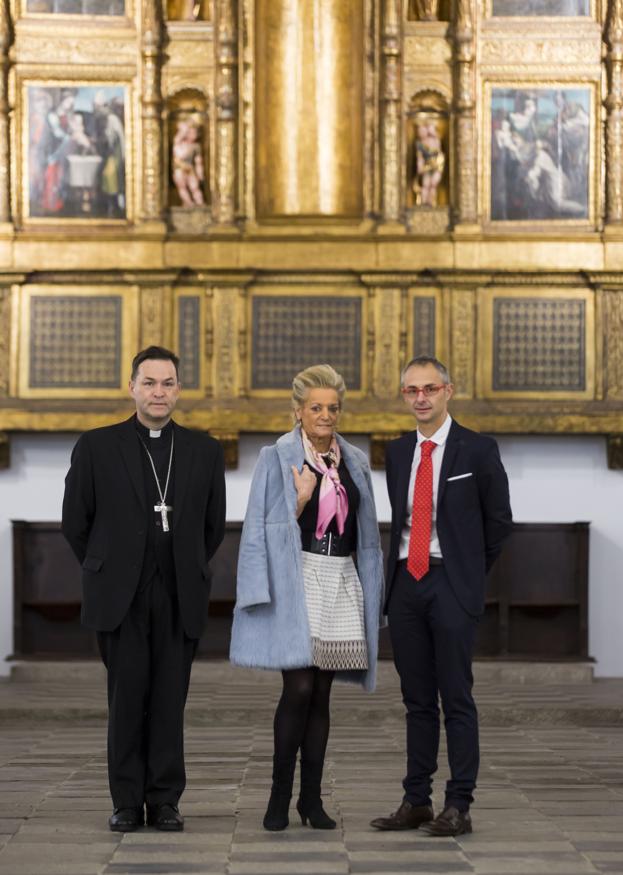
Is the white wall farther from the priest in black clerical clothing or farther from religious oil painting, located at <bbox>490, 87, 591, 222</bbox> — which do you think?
the priest in black clerical clothing

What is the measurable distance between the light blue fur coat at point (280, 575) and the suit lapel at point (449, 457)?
0.85 feet

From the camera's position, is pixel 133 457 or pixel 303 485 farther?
pixel 133 457

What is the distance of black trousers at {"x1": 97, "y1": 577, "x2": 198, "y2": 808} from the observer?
5973 mm

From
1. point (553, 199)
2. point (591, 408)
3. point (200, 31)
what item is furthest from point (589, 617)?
point (200, 31)

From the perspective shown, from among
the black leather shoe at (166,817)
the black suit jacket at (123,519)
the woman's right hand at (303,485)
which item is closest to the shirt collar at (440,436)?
the woman's right hand at (303,485)

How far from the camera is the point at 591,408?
13.1 meters

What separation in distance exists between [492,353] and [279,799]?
7595mm

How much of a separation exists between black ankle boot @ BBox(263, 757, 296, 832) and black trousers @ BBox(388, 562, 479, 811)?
1.45ft

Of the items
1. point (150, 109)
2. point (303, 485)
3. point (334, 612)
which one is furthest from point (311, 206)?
point (334, 612)

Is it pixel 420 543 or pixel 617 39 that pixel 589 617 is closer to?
pixel 617 39

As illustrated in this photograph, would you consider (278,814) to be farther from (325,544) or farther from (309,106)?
(309,106)

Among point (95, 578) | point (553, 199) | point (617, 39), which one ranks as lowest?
point (95, 578)

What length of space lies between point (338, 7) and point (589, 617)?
5265mm

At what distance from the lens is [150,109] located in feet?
43.2
